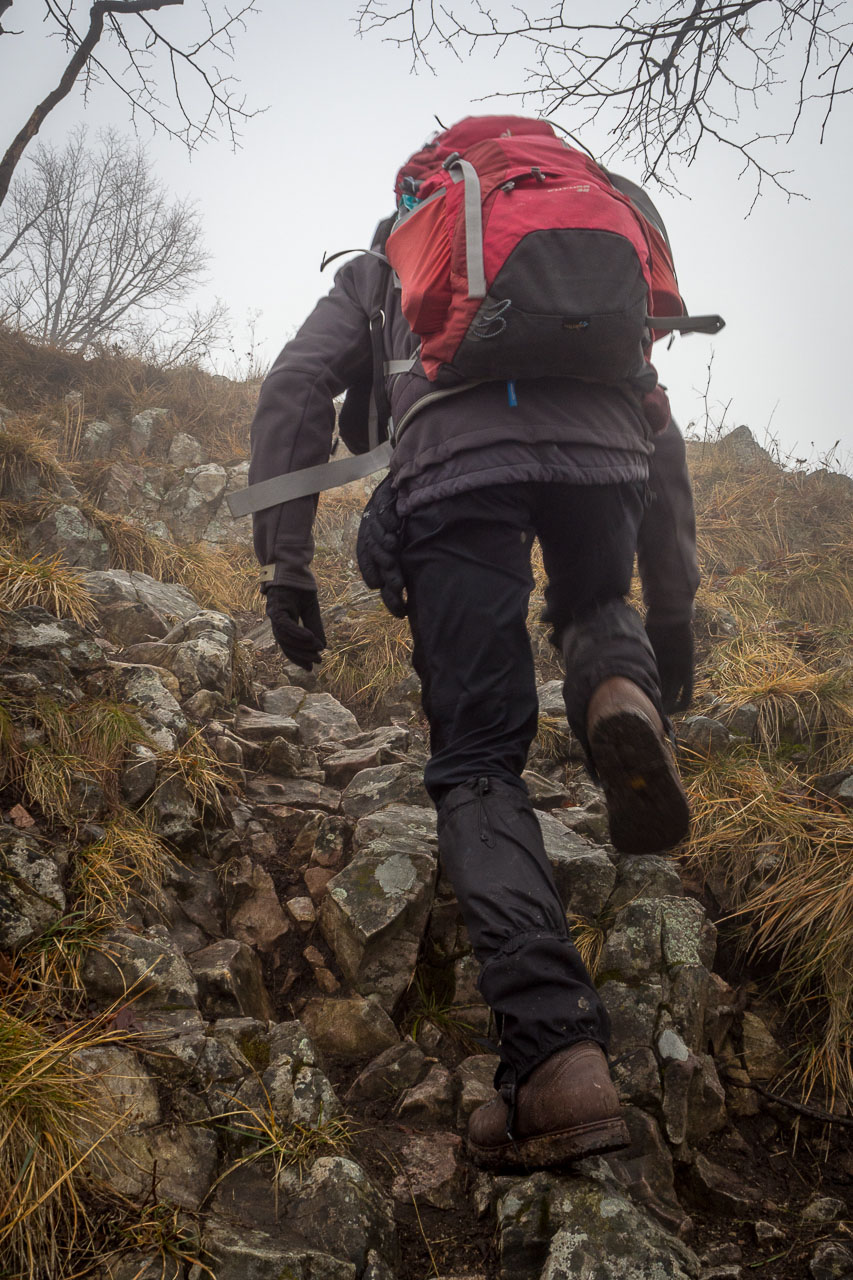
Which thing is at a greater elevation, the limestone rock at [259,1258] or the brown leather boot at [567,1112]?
the brown leather boot at [567,1112]

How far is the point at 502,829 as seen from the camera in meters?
1.72

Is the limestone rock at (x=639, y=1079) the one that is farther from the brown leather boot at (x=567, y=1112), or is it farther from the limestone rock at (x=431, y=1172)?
the brown leather boot at (x=567, y=1112)

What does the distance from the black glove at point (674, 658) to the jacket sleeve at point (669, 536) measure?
0.05 m

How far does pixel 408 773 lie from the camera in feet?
10.5

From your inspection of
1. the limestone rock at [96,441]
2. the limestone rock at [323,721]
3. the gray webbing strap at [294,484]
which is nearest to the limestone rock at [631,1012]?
the gray webbing strap at [294,484]

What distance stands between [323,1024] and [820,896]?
5.12 feet

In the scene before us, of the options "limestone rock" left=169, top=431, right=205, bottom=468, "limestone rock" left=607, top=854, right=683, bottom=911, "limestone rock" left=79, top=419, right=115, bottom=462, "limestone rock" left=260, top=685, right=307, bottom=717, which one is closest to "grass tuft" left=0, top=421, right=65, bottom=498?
"limestone rock" left=79, top=419, right=115, bottom=462

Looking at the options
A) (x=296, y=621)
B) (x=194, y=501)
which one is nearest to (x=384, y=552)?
(x=296, y=621)

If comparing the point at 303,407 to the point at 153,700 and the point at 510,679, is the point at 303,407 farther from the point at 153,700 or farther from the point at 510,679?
the point at 153,700

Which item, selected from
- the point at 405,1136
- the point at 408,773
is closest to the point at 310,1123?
the point at 405,1136

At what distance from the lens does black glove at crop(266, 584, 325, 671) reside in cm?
230

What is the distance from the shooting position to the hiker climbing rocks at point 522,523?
1554 mm

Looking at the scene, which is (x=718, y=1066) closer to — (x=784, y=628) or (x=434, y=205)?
(x=434, y=205)

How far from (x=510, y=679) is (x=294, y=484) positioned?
3.11ft
